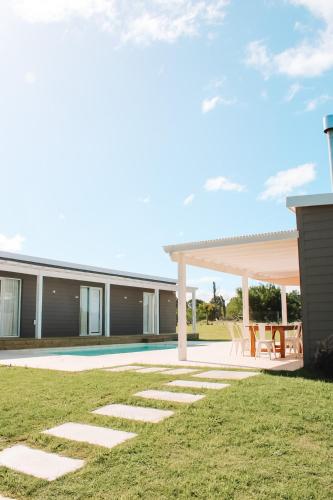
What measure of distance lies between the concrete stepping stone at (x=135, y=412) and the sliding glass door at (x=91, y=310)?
518 inches

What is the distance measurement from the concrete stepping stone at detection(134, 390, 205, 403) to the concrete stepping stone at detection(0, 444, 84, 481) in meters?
1.66

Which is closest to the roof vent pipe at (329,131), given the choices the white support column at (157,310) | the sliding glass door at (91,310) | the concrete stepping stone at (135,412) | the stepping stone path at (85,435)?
the stepping stone path at (85,435)

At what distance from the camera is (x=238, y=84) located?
1180 cm

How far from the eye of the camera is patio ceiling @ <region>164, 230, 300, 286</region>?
831 cm

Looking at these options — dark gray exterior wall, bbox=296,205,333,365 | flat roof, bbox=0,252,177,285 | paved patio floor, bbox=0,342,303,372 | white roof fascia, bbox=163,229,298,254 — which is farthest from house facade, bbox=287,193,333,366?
flat roof, bbox=0,252,177,285

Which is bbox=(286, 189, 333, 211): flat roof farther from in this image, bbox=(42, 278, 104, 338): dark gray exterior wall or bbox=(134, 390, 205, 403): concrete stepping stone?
bbox=(42, 278, 104, 338): dark gray exterior wall

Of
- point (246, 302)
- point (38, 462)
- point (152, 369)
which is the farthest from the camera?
point (246, 302)

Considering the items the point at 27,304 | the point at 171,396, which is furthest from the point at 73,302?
the point at 171,396

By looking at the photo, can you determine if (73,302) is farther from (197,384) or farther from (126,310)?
(197,384)

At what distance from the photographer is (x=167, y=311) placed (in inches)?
915

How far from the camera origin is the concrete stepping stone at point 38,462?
10.5ft

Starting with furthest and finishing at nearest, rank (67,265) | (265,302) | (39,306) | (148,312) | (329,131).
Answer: (265,302)
(148,312)
(67,265)
(39,306)
(329,131)

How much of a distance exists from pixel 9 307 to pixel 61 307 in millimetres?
2246

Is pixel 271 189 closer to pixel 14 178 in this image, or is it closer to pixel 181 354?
pixel 181 354
